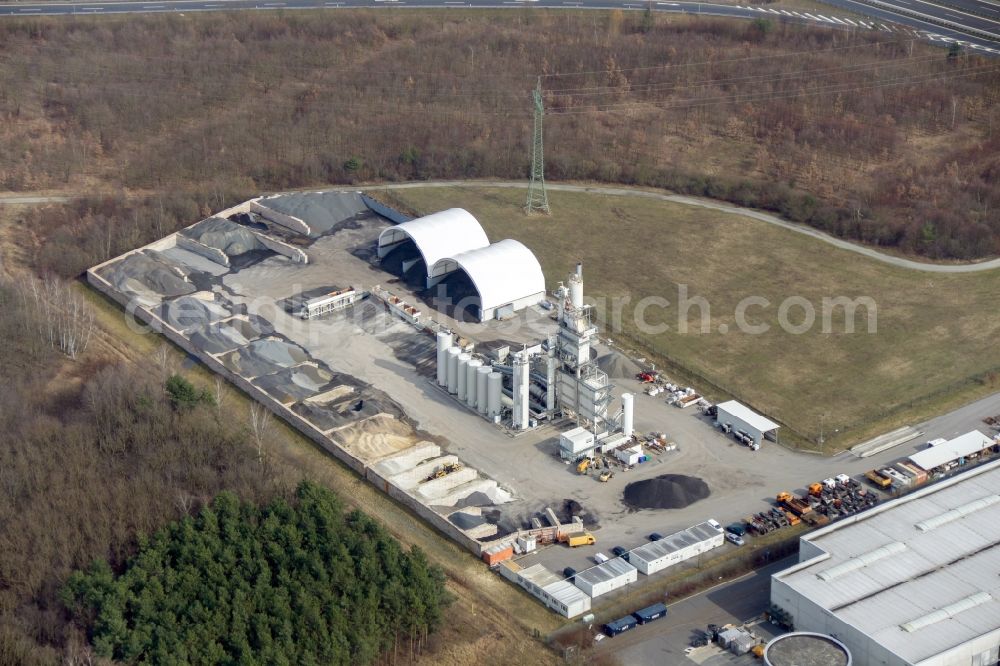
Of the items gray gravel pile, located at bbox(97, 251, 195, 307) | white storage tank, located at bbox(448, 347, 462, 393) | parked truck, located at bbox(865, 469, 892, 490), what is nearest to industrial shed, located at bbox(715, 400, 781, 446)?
parked truck, located at bbox(865, 469, 892, 490)

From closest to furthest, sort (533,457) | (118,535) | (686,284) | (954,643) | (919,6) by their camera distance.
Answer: (954,643), (118,535), (533,457), (686,284), (919,6)

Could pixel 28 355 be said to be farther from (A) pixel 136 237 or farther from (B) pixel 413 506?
(B) pixel 413 506

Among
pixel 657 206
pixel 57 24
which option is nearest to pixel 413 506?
pixel 657 206

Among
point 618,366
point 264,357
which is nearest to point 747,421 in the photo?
point 618,366

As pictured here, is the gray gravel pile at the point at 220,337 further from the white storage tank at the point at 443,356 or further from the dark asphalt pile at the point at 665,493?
the dark asphalt pile at the point at 665,493

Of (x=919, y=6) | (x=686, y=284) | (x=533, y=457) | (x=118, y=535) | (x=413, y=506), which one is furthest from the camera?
(x=919, y=6)

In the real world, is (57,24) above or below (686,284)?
above

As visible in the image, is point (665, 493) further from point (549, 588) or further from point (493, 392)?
point (493, 392)
